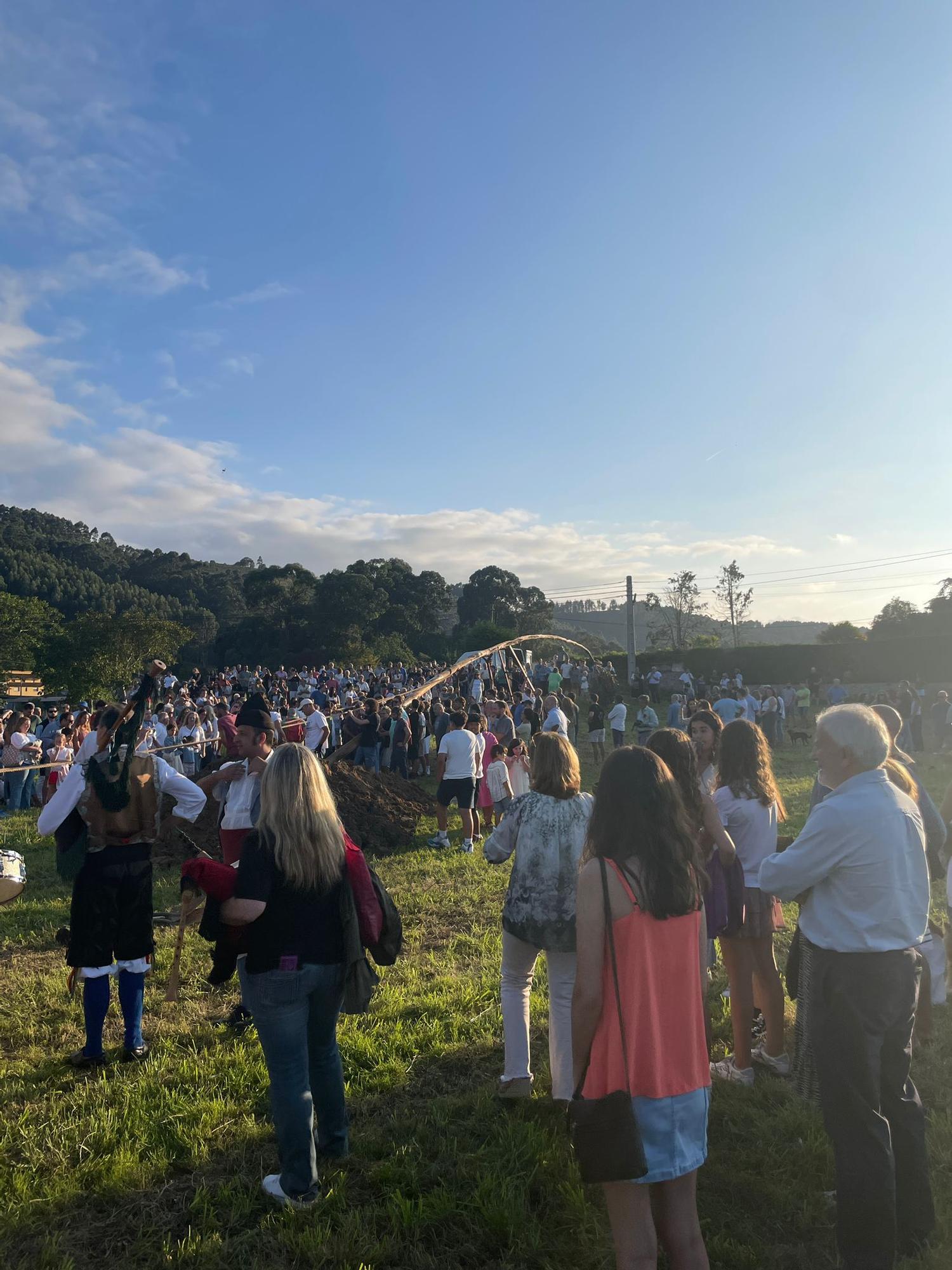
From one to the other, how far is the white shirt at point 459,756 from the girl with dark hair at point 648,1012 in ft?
24.4

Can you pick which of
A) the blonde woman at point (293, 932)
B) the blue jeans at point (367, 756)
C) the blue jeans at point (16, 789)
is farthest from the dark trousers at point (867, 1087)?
the blue jeans at point (16, 789)

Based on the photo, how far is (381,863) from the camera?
962 centimetres

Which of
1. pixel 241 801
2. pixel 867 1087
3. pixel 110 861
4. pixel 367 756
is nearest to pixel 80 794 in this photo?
pixel 110 861

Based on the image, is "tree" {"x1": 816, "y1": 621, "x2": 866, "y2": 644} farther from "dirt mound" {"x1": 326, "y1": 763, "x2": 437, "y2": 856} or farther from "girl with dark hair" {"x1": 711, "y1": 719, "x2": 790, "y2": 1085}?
"girl with dark hair" {"x1": 711, "y1": 719, "x2": 790, "y2": 1085}

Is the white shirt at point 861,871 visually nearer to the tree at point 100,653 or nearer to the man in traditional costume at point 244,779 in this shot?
the man in traditional costume at point 244,779

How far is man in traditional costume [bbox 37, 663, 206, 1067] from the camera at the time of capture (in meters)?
4.31

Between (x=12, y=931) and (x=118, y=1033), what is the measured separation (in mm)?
2919

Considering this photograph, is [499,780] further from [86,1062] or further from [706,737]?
[86,1062]

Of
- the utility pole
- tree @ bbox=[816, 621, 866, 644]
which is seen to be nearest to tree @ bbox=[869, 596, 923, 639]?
tree @ bbox=[816, 621, 866, 644]

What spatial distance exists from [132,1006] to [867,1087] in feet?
12.9

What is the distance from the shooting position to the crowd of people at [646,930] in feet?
7.52

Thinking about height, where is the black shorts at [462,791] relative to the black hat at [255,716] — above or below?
below

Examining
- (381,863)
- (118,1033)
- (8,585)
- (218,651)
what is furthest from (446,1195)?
(8,585)

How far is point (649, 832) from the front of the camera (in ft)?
7.67
